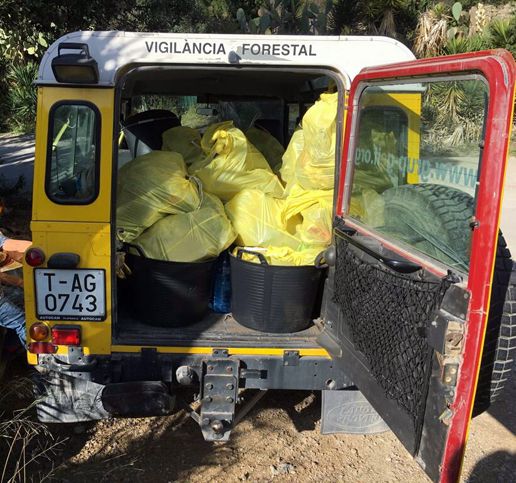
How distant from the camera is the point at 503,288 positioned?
203 centimetres

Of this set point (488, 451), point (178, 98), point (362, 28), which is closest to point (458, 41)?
point (362, 28)

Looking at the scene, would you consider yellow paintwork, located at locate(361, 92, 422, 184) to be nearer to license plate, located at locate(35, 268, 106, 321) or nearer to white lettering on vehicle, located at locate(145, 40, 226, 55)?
white lettering on vehicle, located at locate(145, 40, 226, 55)

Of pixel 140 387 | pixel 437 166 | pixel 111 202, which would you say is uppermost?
pixel 437 166

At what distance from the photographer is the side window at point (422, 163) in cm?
202

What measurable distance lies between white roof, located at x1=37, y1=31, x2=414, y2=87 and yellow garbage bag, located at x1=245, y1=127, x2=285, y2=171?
2.07m

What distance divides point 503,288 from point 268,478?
1.95m

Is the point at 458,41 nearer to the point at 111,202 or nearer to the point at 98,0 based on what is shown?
the point at 98,0

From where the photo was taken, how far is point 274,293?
10.6 ft

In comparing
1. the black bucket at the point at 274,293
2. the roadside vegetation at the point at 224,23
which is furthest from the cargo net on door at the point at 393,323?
the roadside vegetation at the point at 224,23

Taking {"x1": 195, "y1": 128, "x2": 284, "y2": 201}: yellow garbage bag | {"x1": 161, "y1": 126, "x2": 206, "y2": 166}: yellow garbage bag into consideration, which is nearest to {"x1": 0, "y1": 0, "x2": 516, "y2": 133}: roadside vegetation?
{"x1": 161, "y1": 126, "x2": 206, "y2": 166}: yellow garbage bag

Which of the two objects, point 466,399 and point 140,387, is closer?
point 466,399

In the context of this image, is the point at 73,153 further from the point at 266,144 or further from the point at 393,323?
the point at 266,144

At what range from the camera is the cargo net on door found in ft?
6.81

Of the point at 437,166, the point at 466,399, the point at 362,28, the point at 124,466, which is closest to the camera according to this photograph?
the point at 466,399
